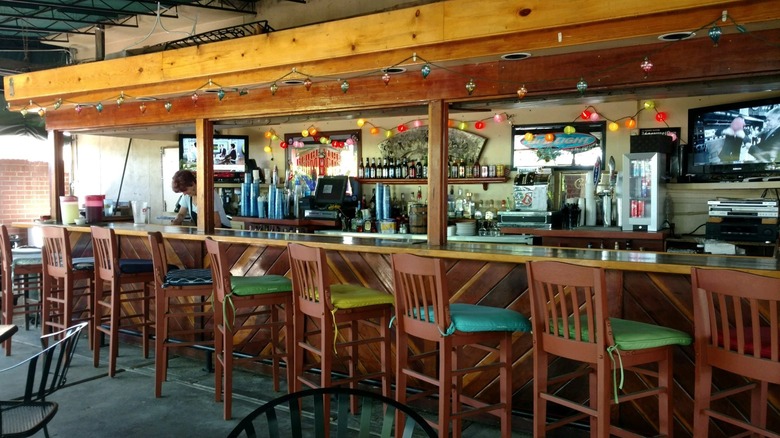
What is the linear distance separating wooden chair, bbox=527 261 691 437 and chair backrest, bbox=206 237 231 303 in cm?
200

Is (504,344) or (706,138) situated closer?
(504,344)

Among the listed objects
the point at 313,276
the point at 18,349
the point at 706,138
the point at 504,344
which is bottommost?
the point at 18,349

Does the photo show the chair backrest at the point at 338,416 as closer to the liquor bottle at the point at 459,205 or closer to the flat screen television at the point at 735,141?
the flat screen television at the point at 735,141

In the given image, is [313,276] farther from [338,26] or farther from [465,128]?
[465,128]

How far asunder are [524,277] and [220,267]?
1.90 m

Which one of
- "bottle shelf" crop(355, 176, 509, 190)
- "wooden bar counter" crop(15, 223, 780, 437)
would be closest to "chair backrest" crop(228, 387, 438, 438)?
"wooden bar counter" crop(15, 223, 780, 437)

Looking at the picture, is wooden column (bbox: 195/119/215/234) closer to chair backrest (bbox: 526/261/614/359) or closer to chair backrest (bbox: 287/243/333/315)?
chair backrest (bbox: 287/243/333/315)

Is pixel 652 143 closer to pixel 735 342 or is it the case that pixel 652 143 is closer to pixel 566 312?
pixel 735 342

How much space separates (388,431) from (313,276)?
201 cm

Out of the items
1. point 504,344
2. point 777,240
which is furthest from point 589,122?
point 504,344

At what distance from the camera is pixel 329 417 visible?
12.3 feet

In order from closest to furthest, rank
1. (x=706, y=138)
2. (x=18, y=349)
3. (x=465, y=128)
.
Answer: (x=18, y=349)
(x=706, y=138)
(x=465, y=128)

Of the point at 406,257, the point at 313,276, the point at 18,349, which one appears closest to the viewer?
the point at 406,257

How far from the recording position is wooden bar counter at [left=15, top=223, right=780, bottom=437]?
3248 mm
